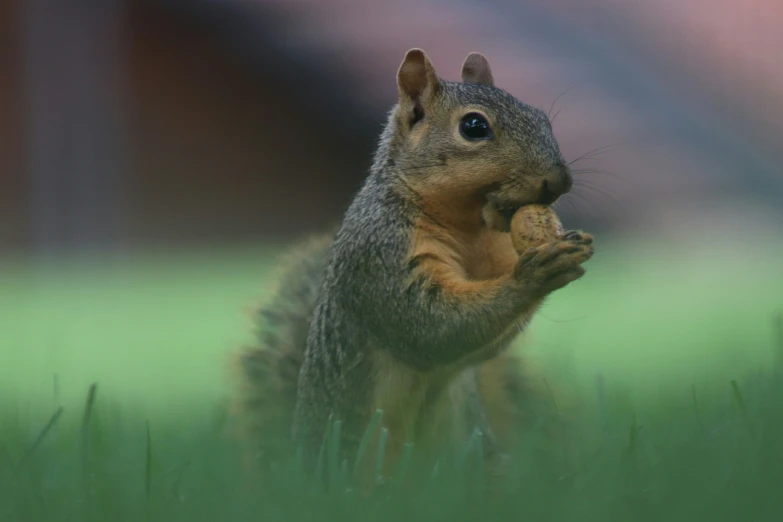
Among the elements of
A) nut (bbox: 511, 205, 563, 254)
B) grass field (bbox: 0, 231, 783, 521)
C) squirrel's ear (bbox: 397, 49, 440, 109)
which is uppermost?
squirrel's ear (bbox: 397, 49, 440, 109)

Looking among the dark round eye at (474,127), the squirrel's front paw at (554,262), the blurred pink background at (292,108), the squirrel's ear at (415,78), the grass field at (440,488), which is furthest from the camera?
the blurred pink background at (292,108)

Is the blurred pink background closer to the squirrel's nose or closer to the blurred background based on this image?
the blurred background

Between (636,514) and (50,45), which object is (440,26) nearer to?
(50,45)

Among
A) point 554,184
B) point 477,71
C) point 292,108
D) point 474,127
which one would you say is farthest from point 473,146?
point 292,108

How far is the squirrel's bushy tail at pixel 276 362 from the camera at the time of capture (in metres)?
2.26

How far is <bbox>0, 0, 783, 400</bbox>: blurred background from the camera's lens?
4352mm

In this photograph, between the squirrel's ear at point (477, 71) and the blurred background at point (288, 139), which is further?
the blurred background at point (288, 139)

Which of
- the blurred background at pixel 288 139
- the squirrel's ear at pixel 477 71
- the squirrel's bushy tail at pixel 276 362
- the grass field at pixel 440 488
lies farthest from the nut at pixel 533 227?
the blurred background at pixel 288 139

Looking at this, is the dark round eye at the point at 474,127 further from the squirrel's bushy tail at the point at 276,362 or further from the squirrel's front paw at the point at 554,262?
the squirrel's bushy tail at the point at 276,362

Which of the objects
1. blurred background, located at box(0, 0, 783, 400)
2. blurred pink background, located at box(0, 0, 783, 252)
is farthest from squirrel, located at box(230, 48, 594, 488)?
blurred pink background, located at box(0, 0, 783, 252)

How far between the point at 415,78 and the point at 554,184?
354mm

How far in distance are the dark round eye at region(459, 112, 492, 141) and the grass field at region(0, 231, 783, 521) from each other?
444 mm

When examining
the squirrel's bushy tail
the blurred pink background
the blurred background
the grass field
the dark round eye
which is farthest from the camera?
the blurred pink background

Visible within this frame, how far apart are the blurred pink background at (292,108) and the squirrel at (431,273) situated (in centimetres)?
252
